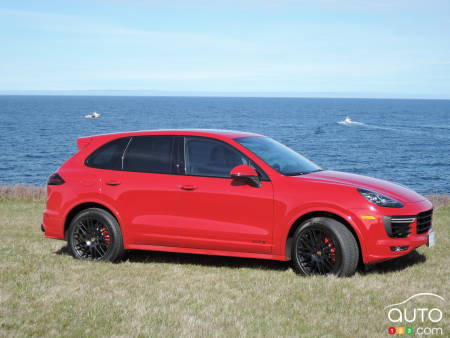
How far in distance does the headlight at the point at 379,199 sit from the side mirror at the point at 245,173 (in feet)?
3.92

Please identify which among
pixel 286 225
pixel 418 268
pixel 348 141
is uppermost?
pixel 286 225

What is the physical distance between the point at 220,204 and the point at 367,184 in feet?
5.82

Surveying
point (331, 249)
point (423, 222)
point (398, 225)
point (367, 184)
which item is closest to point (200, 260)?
point (331, 249)

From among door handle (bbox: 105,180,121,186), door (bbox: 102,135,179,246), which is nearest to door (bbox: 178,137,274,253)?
door (bbox: 102,135,179,246)

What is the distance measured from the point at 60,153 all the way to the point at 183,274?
2033 inches

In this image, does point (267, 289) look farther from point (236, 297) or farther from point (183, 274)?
point (183, 274)

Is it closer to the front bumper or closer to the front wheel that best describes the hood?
the front bumper

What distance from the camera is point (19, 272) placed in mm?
7469

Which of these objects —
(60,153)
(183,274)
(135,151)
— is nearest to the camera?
(183,274)

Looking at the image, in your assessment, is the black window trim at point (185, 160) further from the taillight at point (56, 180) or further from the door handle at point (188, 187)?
the taillight at point (56, 180)

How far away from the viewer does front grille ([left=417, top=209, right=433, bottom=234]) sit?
7222 millimetres

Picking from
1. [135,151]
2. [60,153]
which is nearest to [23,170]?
[60,153]

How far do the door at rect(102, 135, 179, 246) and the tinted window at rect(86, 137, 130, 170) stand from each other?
0.25ft

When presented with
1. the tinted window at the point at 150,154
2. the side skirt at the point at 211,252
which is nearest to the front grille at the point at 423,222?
the side skirt at the point at 211,252
